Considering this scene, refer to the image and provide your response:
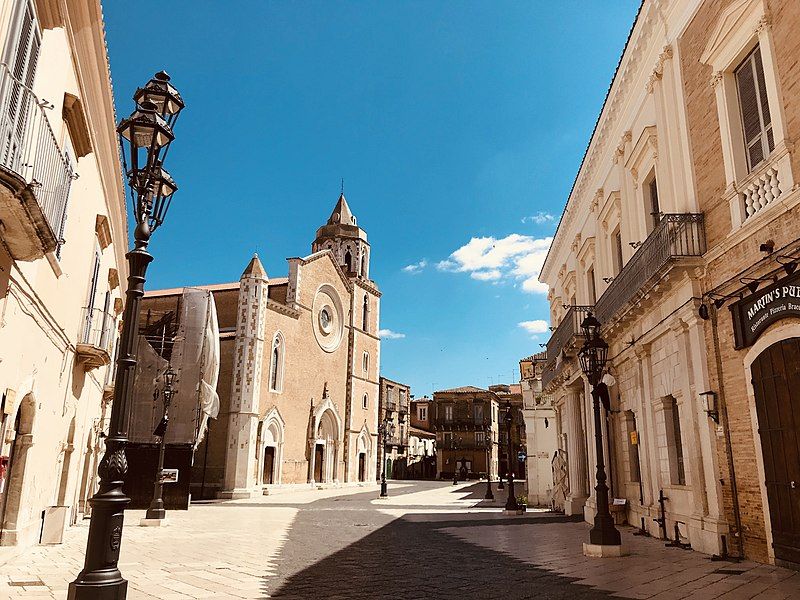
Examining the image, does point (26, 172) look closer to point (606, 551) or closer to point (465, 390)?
point (606, 551)

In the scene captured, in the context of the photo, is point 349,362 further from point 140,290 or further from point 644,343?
point 140,290

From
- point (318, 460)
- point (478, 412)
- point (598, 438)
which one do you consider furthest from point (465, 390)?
point (598, 438)

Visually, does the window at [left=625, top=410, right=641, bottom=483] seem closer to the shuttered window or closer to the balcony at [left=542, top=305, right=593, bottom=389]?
the balcony at [left=542, top=305, right=593, bottom=389]

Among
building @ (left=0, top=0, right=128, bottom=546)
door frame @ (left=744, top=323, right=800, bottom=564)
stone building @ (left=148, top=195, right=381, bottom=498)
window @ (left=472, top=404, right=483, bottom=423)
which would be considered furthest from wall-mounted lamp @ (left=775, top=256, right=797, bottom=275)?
window @ (left=472, top=404, right=483, bottom=423)

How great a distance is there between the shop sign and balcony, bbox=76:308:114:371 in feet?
38.2

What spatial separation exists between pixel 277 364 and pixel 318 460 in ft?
26.3

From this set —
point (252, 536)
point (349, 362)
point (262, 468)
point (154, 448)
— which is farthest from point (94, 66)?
point (349, 362)

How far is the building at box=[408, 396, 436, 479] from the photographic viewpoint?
69812 millimetres

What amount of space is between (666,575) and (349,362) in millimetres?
38082

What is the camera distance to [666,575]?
7621 mm

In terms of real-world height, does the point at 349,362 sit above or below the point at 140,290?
above

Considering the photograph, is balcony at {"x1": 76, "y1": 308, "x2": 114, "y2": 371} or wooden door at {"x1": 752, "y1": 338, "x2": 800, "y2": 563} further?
balcony at {"x1": 76, "y1": 308, "x2": 114, "y2": 371}

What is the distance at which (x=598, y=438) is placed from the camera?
10.7m

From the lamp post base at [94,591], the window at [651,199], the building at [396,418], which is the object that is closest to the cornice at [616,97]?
the window at [651,199]
